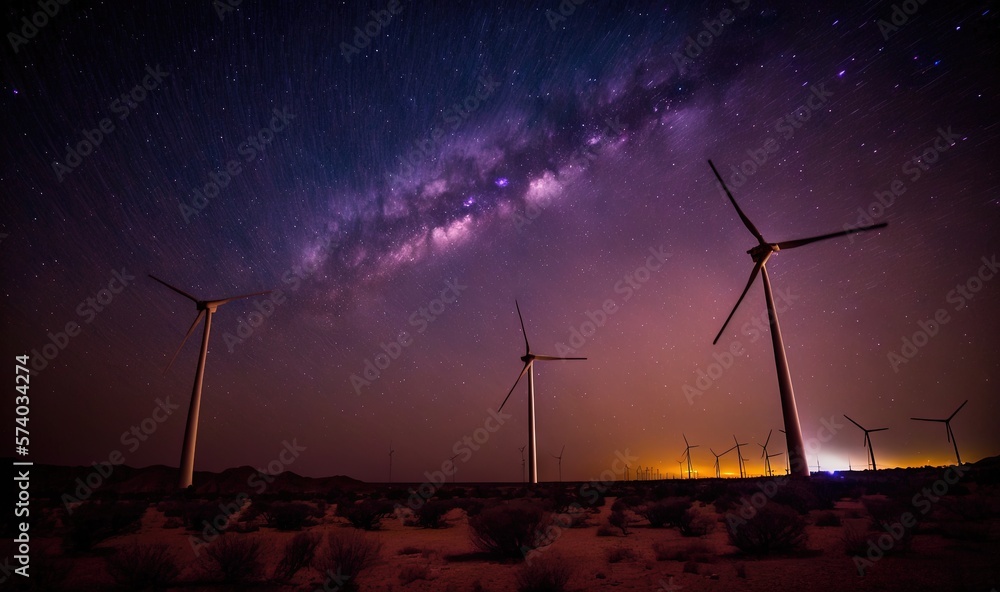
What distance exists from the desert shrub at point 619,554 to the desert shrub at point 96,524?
1739 cm

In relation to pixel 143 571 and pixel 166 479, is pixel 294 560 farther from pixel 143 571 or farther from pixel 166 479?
pixel 166 479

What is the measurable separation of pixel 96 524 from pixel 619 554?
17.8 meters

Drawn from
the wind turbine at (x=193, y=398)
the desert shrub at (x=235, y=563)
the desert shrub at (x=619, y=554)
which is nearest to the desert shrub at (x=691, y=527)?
the desert shrub at (x=619, y=554)

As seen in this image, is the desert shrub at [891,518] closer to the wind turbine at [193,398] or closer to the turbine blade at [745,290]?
the turbine blade at [745,290]

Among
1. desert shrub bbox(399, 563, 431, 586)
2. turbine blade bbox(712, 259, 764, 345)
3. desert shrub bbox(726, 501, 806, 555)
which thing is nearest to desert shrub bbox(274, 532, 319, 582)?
desert shrub bbox(399, 563, 431, 586)

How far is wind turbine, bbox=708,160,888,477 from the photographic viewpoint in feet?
107

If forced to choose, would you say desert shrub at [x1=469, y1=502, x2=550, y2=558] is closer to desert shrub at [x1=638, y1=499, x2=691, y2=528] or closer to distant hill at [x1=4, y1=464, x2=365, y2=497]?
desert shrub at [x1=638, y1=499, x2=691, y2=528]

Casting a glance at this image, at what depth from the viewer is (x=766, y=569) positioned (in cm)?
1101

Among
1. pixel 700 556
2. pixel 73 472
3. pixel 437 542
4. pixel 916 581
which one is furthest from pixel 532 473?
pixel 73 472

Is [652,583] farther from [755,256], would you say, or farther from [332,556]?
[755,256]

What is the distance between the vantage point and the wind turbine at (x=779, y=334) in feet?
107

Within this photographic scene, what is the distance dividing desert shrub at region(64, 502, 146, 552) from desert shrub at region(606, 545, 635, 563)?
57.0ft

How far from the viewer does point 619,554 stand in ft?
43.5

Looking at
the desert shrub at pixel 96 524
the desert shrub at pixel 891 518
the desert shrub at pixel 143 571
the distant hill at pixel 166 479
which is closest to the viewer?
the desert shrub at pixel 143 571
